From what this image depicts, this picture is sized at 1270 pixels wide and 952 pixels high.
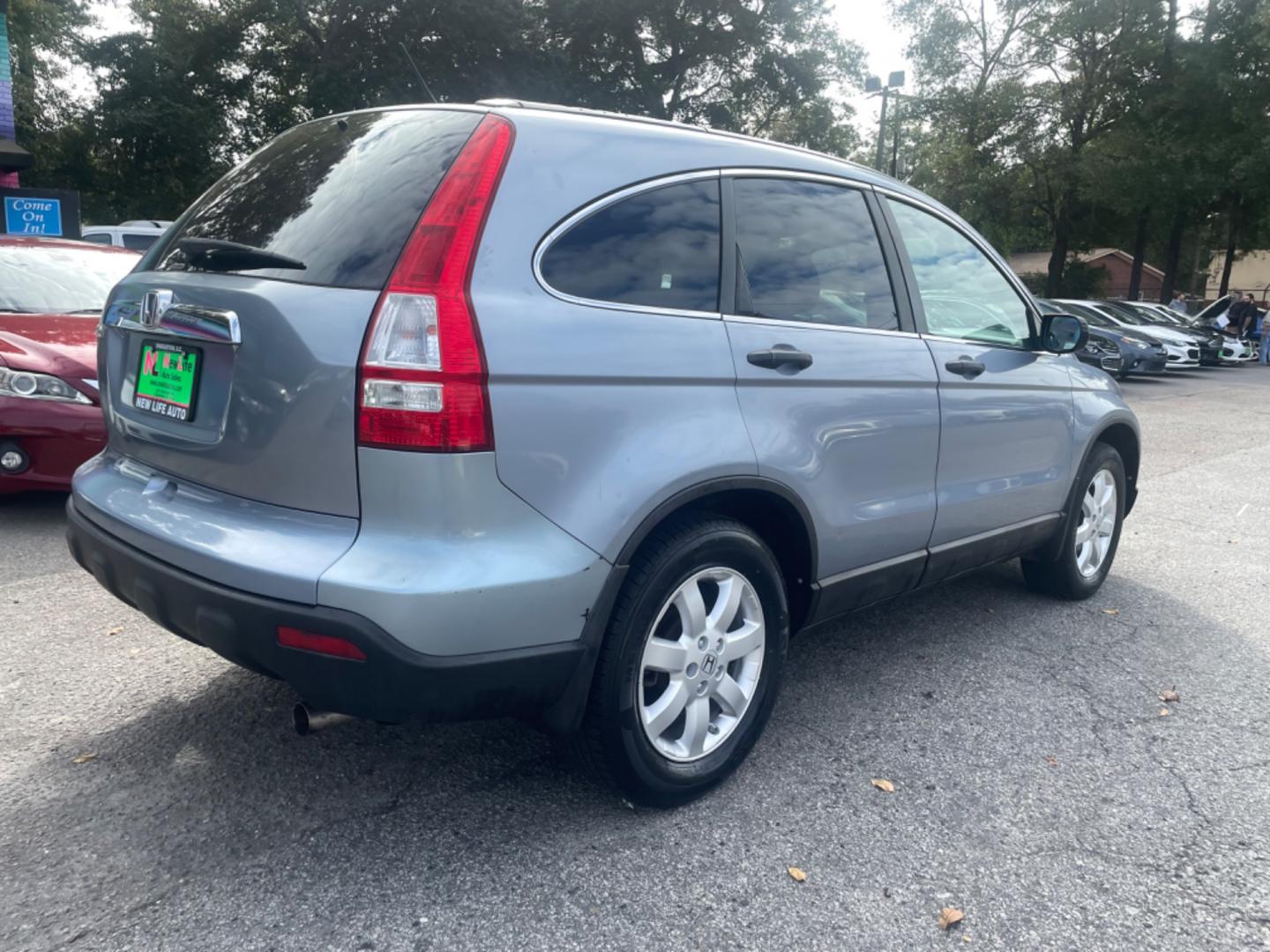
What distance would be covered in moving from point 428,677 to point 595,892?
68 cm

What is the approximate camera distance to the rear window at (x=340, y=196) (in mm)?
2338

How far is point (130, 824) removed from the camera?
2.57m

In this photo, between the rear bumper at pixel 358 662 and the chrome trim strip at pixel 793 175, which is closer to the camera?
the rear bumper at pixel 358 662

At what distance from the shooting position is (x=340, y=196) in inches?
99.0

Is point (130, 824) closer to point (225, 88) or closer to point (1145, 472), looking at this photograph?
point (1145, 472)

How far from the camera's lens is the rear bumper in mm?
2152

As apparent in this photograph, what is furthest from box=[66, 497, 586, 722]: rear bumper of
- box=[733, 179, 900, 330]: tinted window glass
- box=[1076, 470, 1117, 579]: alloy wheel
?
box=[1076, 470, 1117, 579]: alloy wheel

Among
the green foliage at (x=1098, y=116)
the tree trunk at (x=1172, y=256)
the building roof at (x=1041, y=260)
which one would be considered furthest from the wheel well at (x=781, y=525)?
the building roof at (x=1041, y=260)

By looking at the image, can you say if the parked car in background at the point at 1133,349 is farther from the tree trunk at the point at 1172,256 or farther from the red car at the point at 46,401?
the red car at the point at 46,401

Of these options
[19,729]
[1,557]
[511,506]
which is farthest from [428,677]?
[1,557]

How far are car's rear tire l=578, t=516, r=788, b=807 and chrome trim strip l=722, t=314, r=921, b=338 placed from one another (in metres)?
0.57

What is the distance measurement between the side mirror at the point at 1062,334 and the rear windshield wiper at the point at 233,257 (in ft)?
10.1

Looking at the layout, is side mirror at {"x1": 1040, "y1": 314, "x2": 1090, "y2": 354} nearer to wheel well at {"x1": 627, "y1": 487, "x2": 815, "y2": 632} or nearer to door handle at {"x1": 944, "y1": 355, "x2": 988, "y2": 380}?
door handle at {"x1": 944, "y1": 355, "x2": 988, "y2": 380}

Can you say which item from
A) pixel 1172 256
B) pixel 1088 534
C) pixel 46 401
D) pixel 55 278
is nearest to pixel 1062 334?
pixel 1088 534
